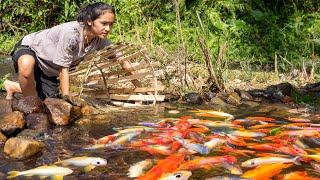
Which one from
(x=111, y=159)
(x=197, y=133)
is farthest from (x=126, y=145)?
(x=197, y=133)

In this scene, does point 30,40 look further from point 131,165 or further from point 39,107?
point 131,165

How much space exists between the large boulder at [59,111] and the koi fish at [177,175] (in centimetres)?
208

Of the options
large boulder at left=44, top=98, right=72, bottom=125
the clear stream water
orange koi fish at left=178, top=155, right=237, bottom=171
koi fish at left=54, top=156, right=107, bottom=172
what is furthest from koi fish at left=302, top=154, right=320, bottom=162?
large boulder at left=44, top=98, right=72, bottom=125

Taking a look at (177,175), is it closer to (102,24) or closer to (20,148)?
(20,148)

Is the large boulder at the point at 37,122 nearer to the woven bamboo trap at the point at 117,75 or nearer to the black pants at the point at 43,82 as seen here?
the black pants at the point at 43,82

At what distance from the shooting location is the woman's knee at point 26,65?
19.0ft

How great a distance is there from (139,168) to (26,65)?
2.53 metres

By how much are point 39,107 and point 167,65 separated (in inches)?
124

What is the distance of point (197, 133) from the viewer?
15.6 ft

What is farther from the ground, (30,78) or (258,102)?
(30,78)

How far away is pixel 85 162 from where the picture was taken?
3.88m

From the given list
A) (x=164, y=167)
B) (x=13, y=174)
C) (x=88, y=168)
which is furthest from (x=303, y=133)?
(x=13, y=174)

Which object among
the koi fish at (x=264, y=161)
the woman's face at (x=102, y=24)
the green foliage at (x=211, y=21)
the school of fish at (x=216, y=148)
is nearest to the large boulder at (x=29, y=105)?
the school of fish at (x=216, y=148)

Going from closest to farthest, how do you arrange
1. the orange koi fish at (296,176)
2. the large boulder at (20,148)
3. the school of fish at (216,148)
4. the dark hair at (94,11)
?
1. the orange koi fish at (296,176)
2. the school of fish at (216,148)
3. the large boulder at (20,148)
4. the dark hair at (94,11)
